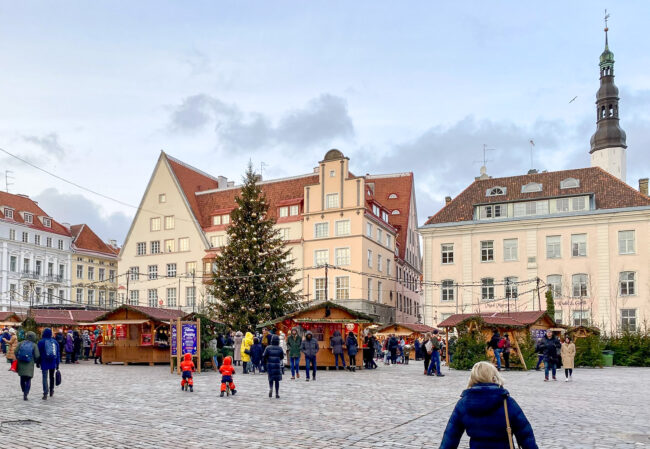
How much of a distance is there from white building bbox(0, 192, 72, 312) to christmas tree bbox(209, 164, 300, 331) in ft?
117

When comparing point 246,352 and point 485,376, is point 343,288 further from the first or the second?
point 485,376

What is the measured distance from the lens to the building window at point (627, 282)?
48.8 metres

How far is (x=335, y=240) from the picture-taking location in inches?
2341

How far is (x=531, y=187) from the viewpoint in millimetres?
53969

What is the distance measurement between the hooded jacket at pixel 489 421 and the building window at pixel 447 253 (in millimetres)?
49993

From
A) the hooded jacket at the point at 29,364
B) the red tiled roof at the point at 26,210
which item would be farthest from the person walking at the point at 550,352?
the red tiled roof at the point at 26,210

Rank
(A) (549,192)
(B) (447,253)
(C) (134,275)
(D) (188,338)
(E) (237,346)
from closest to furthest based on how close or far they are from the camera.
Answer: (D) (188,338), (E) (237,346), (A) (549,192), (B) (447,253), (C) (134,275)

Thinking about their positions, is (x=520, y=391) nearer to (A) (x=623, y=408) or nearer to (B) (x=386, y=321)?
(A) (x=623, y=408)

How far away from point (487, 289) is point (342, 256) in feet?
41.2

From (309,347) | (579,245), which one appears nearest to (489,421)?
(309,347)

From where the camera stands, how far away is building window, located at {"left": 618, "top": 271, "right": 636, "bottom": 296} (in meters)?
48.8

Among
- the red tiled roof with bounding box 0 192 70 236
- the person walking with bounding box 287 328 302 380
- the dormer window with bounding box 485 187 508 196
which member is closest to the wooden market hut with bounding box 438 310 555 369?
the person walking with bounding box 287 328 302 380

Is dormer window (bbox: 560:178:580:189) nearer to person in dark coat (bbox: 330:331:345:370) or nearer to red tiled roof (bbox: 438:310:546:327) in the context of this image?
red tiled roof (bbox: 438:310:546:327)

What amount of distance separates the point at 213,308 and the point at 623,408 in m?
31.3
